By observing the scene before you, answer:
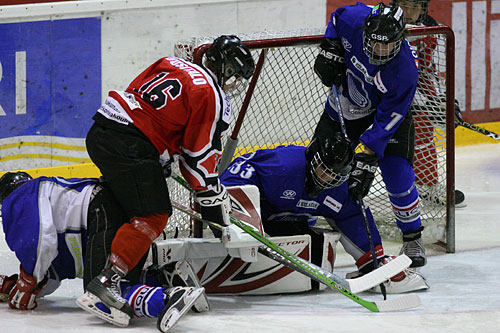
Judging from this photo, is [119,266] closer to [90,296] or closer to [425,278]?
[90,296]

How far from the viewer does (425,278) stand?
3684mm

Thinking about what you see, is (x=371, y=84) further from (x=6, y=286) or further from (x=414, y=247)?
(x=6, y=286)

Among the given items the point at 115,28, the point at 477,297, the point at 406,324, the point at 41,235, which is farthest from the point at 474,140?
the point at 41,235

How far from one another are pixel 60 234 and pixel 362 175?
1.26 metres

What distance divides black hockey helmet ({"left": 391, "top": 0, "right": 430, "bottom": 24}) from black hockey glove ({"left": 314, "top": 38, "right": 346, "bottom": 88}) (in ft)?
2.49

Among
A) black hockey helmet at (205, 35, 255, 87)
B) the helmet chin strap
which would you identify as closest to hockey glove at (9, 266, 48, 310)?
black hockey helmet at (205, 35, 255, 87)

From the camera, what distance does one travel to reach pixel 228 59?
10.1 ft

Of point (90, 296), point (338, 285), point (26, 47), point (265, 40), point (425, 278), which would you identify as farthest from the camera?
point (26, 47)

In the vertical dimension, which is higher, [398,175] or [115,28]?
[115,28]

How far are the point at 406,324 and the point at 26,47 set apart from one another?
10.4 feet

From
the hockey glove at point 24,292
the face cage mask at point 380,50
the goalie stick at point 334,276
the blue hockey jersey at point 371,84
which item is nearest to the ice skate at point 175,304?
the goalie stick at point 334,276

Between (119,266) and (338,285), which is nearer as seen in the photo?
(119,266)

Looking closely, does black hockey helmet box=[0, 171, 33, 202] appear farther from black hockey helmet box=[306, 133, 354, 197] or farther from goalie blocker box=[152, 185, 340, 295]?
black hockey helmet box=[306, 133, 354, 197]

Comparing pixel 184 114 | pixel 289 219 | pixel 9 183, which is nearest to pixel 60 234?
pixel 9 183
